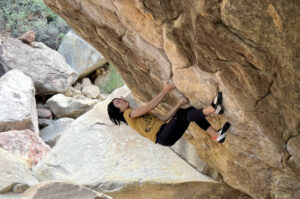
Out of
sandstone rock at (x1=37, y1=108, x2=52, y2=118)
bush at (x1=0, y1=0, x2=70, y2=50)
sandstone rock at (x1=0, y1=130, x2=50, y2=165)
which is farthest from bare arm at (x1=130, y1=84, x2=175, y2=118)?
bush at (x1=0, y1=0, x2=70, y2=50)

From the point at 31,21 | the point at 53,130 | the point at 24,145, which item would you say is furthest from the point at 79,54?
the point at 24,145

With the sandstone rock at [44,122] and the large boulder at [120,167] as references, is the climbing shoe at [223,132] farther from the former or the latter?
the sandstone rock at [44,122]

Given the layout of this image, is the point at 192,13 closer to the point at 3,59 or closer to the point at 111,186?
the point at 111,186

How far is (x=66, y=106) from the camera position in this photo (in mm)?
10680

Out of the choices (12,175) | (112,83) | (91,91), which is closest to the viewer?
(12,175)

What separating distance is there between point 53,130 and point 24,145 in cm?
218

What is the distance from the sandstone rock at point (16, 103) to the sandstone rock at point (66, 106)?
3.34ft

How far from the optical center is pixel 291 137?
340cm

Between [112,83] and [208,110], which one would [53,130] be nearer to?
[112,83]

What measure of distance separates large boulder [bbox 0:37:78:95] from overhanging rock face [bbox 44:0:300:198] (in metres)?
6.47

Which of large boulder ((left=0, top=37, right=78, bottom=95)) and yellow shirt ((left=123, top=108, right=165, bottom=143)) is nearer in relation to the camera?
yellow shirt ((left=123, top=108, right=165, bottom=143))

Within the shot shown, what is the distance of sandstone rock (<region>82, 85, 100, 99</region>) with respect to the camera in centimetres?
1236

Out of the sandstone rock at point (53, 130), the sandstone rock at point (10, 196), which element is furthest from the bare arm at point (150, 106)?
the sandstone rock at point (53, 130)

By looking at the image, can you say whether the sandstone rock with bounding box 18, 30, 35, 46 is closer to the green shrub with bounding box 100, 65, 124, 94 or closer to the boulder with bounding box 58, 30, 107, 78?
the boulder with bounding box 58, 30, 107, 78
